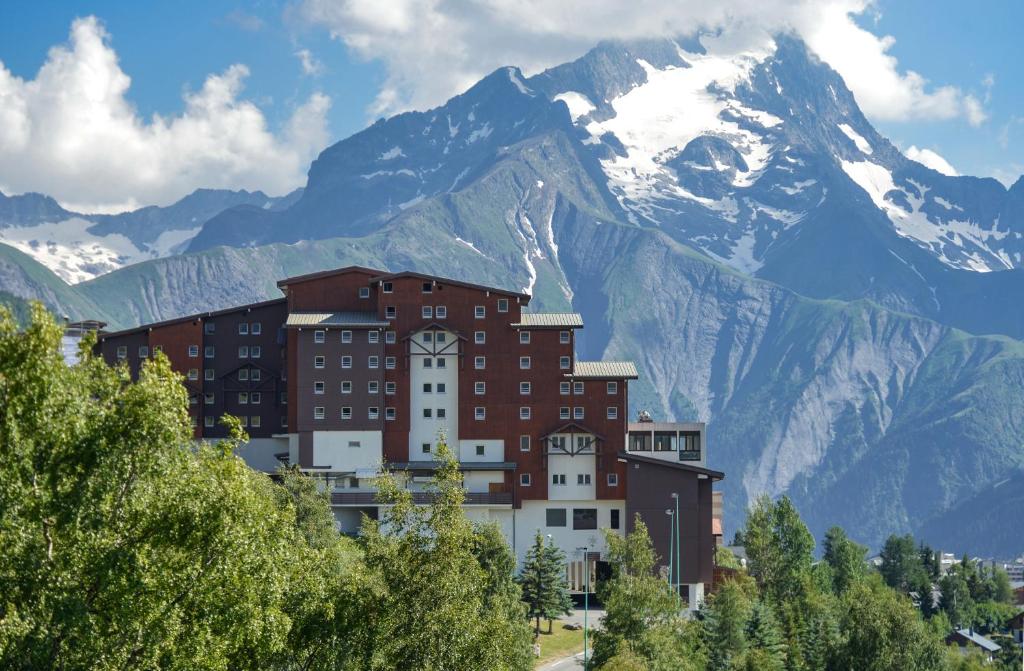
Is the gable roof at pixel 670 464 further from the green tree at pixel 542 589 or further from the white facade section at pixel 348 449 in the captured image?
the white facade section at pixel 348 449

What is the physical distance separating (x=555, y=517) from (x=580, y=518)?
231 cm

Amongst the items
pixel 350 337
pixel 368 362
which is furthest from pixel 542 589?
pixel 350 337

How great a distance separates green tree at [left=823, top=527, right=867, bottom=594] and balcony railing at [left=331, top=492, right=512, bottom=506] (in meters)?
35.7

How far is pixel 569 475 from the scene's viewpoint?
485ft

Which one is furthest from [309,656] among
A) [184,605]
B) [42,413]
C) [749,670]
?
[749,670]

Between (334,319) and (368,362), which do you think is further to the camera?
(334,319)

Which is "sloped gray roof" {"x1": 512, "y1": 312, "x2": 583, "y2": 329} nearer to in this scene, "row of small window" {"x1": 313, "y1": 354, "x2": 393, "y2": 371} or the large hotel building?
the large hotel building

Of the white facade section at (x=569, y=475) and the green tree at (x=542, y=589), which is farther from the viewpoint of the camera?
the white facade section at (x=569, y=475)

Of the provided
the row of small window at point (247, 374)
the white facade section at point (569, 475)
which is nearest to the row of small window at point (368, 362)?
the row of small window at point (247, 374)

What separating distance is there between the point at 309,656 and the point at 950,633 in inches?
5366

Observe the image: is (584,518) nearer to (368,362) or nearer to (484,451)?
(484,451)

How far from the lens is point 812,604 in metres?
131

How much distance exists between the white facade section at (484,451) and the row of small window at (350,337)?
11885 millimetres

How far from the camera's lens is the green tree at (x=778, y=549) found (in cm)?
14476
